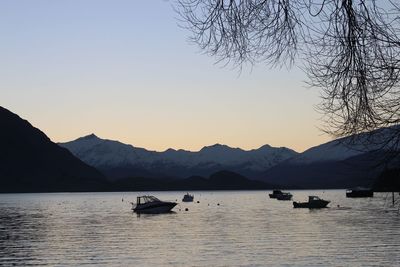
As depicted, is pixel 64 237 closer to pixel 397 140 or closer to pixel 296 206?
pixel 397 140

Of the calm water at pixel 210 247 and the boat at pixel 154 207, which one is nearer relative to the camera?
the calm water at pixel 210 247

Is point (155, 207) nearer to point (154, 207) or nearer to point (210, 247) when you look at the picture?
point (154, 207)

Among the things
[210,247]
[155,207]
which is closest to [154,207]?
[155,207]

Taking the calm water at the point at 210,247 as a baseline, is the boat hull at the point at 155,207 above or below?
above

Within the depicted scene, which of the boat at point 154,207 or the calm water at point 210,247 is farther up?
the boat at point 154,207

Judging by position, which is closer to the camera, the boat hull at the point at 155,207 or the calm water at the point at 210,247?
the calm water at the point at 210,247

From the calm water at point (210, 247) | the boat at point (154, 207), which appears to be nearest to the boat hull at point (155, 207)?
the boat at point (154, 207)

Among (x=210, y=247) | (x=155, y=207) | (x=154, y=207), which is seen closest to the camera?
(x=210, y=247)

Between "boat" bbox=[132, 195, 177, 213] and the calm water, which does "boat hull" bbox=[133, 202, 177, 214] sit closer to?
"boat" bbox=[132, 195, 177, 213]

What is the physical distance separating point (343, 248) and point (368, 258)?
9.42m

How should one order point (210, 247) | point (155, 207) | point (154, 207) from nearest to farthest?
1. point (210, 247)
2. point (154, 207)
3. point (155, 207)

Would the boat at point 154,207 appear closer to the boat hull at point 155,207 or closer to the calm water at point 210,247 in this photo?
the boat hull at point 155,207

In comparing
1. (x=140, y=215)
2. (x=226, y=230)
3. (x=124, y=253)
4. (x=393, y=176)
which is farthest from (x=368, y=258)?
(x=140, y=215)

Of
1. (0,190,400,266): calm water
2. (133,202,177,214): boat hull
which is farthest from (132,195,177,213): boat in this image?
(0,190,400,266): calm water
